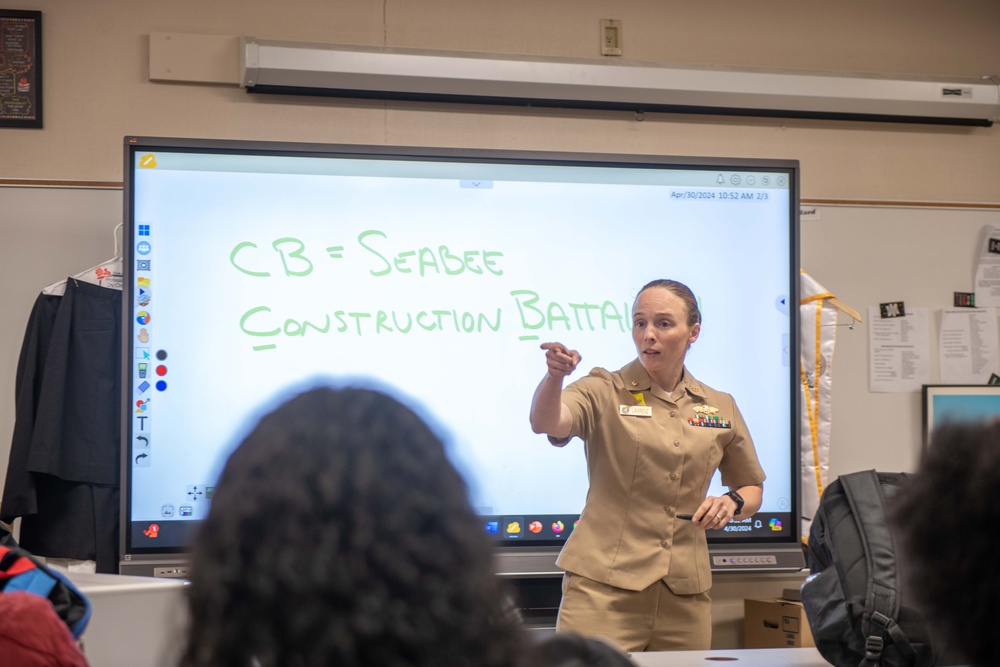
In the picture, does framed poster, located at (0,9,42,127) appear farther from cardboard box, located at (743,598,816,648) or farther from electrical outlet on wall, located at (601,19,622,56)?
cardboard box, located at (743,598,816,648)

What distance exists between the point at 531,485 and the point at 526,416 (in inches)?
8.9

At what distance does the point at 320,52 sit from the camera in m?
3.24

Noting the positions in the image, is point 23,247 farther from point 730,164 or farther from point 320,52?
point 730,164

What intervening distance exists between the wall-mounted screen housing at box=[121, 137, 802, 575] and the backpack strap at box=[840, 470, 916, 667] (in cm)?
148

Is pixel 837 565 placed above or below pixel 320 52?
below

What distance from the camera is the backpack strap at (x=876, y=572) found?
1623 mm

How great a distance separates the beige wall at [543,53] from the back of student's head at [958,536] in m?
2.86

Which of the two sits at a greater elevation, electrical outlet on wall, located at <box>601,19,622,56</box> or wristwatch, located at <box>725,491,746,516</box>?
electrical outlet on wall, located at <box>601,19,622,56</box>

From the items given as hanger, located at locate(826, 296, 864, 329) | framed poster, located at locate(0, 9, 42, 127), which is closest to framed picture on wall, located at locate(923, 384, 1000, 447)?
hanger, located at locate(826, 296, 864, 329)

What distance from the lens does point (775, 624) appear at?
325cm

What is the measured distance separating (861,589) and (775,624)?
5.56 ft

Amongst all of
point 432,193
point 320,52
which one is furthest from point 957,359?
point 320,52

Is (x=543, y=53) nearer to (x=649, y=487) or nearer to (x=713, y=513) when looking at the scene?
(x=649, y=487)

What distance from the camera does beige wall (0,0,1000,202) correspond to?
3.26 m
